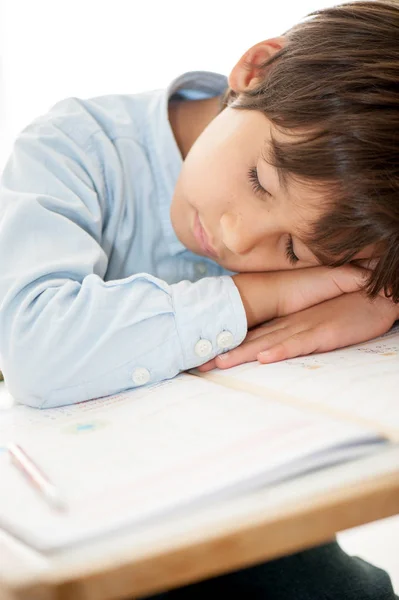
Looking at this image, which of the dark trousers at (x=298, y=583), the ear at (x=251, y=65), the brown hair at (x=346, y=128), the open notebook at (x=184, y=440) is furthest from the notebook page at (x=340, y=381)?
the ear at (x=251, y=65)

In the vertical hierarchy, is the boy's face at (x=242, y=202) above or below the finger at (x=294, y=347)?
above

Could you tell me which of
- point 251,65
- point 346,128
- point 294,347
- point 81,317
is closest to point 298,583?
point 294,347

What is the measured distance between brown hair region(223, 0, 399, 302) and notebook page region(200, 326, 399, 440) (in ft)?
0.38

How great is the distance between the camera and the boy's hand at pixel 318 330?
70cm

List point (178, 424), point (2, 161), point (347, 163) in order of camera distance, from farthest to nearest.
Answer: point (2, 161) < point (347, 163) < point (178, 424)

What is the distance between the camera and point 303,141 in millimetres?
700

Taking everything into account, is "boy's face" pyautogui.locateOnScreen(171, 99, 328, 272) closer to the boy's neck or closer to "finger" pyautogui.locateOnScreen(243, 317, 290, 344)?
"finger" pyautogui.locateOnScreen(243, 317, 290, 344)

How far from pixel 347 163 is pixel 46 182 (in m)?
0.34

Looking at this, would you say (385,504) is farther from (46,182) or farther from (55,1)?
(55,1)

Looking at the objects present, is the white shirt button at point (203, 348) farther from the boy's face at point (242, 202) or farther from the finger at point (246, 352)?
the boy's face at point (242, 202)

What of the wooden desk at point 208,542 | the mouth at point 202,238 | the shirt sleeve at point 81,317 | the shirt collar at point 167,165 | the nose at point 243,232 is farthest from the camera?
the shirt collar at point 167,165

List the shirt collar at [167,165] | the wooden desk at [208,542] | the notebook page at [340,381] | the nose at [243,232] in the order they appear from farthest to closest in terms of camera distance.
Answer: the shirt collar at [167,165] < the nose at [243,232] < the notebook page at [340,381] < the wooden desk at [208,542]

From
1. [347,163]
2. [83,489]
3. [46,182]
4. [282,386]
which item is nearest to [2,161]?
[46,182]

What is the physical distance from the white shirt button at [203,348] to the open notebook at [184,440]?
0.05m
